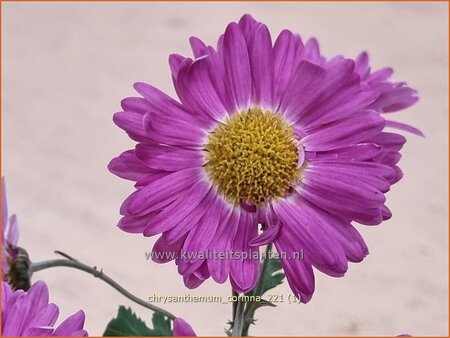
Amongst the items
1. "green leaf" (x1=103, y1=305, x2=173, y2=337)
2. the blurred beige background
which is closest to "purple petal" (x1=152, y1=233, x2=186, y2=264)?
"green leaf" (x1=103, y1=305, x2=173, y2=337)

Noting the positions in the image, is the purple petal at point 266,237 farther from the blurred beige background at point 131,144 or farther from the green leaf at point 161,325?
the blurred beige background at point 131,144

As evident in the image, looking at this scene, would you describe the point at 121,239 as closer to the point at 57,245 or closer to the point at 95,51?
the point at 57,245

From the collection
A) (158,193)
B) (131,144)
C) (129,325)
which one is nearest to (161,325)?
(129,325)

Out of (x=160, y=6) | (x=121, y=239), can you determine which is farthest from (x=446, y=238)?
(x=160, y=6)

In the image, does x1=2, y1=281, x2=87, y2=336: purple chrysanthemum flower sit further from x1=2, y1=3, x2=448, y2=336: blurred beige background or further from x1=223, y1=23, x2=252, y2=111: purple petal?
x1=2, y1=3, x2=448, y2=336: blurred beige background

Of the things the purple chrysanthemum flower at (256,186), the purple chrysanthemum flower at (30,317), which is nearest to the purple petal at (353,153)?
the purple chrysanthemum flower at (256,186)

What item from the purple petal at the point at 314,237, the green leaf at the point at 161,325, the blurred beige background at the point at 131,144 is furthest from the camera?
the blurred beige background at the point at 131,144

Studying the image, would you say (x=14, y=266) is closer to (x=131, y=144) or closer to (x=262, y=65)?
(x=262, y=65)

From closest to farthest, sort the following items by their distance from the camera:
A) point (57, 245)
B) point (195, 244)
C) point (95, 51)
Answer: point (195, 244) < point (57, 245) < point (95, 51)
